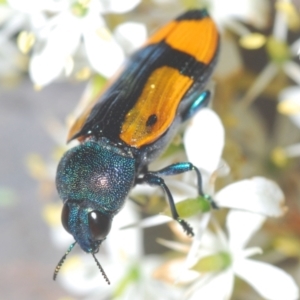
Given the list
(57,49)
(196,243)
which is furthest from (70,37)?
(196,243)

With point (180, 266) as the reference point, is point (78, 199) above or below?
above

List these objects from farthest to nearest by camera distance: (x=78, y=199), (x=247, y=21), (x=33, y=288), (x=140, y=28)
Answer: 1. (x=33, y=288)
2. (x=247, y=21)
3. (x=140, y=28)
4. (x=78, y=199)

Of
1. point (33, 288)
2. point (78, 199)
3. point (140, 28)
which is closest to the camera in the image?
point (78, 199)

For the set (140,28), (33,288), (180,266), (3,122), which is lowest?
(33,288)

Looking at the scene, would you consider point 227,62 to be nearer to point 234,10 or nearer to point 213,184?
point 234,10

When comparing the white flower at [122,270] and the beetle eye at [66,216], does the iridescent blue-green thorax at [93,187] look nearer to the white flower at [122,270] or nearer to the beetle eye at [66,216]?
the beetle eye at [66,216]

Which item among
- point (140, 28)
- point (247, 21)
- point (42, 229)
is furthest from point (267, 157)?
point (42, 229)

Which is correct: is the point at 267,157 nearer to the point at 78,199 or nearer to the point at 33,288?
the point at 78,199
